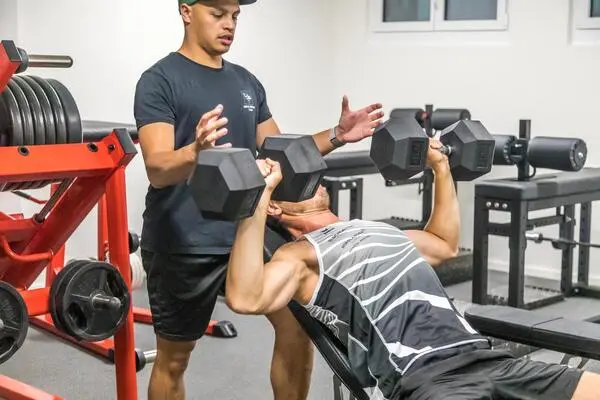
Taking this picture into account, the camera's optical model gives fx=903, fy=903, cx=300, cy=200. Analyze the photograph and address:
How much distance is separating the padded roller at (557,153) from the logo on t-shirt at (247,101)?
213 cm

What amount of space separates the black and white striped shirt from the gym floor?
3.82 ft

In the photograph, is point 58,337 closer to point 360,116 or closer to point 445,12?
point 360,116

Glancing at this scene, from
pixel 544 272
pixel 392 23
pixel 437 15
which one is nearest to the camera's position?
pixel 544 272

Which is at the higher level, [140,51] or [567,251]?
[140,51]

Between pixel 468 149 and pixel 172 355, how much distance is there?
96 centimetres

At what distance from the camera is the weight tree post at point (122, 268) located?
104 inches

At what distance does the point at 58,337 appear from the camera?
3.95m

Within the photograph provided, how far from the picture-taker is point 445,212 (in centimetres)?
234

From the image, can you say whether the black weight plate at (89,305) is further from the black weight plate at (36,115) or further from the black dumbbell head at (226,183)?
the black dumbbell head at (226,183)

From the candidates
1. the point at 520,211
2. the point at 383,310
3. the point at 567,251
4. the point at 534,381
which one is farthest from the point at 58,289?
the point at 567,251

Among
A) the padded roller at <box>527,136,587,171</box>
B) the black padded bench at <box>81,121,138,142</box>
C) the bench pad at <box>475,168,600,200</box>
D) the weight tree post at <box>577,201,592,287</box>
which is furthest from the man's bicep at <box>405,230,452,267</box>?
the weight tree post at <box>577,201,592,287</box>

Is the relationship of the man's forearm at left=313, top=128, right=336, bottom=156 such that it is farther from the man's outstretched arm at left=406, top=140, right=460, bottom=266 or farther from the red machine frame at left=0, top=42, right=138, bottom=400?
the red machine frame at left=0, top=42, right=138, bottom=400

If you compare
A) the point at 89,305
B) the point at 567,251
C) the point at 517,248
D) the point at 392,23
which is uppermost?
the point at 392,23

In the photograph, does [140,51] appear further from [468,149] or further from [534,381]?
[534,381]
